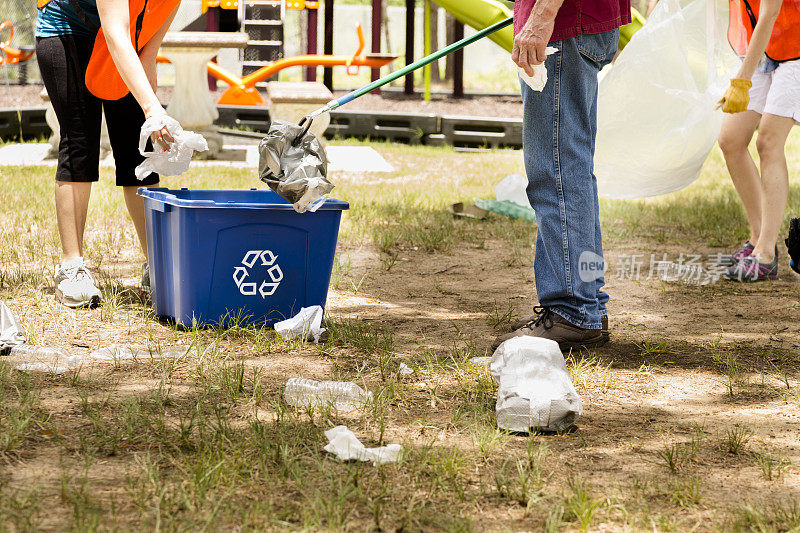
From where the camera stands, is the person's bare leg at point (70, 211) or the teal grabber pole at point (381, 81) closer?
the teal grabber pole at point (381, 81)

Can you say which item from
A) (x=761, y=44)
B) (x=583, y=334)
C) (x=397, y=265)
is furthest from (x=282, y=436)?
(x=761, y=44)

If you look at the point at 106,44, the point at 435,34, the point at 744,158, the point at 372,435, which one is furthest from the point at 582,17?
the point at 435,34

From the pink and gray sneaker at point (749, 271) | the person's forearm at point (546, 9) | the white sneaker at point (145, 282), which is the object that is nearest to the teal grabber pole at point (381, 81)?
the person's forearm at point (546, 9)

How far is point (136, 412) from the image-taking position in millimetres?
2189

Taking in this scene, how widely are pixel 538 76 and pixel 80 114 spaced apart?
1.75m

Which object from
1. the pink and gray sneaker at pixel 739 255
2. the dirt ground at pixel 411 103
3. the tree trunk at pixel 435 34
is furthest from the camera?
the tree trunk at pixel 435 34

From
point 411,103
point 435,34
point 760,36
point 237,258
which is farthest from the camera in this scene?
point 435,34

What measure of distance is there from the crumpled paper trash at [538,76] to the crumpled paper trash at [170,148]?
1.04 metres

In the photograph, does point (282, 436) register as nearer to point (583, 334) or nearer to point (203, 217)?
point (203, 217)

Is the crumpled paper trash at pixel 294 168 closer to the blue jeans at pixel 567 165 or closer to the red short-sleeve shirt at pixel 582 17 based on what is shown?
the blue jeans at pixel 567 165

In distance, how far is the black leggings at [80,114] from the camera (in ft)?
10.7

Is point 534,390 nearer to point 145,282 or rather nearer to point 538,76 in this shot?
point 538,76

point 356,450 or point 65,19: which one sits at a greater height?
point 65,19

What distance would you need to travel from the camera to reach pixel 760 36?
3637mm
